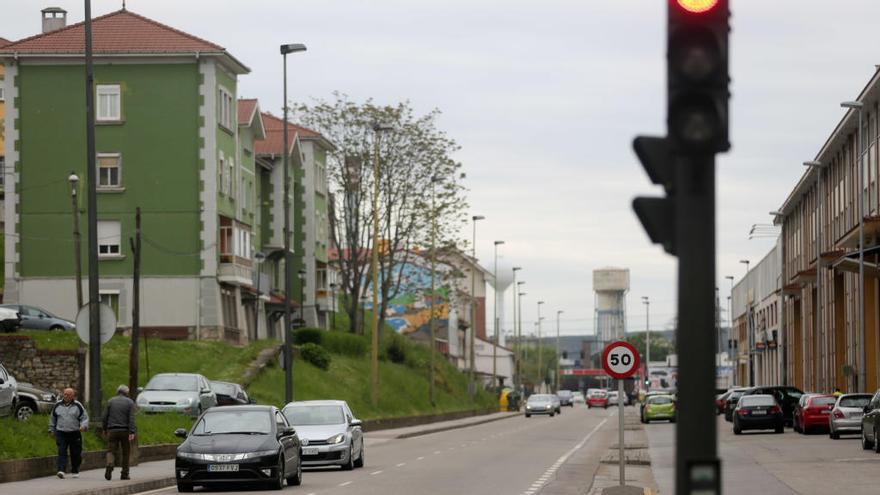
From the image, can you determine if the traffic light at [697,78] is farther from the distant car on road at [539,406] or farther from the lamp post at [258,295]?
the distant car on road at [539,406]

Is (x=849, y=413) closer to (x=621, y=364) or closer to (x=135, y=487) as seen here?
(x=621, y=364)

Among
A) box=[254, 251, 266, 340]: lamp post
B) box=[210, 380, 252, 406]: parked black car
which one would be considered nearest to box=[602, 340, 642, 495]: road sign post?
box=[210, 380, 252, 406]: parked black car

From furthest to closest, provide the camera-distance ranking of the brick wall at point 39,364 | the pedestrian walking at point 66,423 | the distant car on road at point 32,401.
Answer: the brick wall at point 39,364 → the distant car on road at point 32,401 → the pedestrian walking at point 66,423

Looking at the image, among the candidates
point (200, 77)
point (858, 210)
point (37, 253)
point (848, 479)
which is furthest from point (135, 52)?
point (848, 479)

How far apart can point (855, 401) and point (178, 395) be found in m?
18.6

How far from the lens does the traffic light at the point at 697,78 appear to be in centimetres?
838

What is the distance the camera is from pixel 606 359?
25.3 m

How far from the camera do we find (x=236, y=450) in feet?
86.9

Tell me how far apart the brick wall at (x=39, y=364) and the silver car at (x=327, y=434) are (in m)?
20.8

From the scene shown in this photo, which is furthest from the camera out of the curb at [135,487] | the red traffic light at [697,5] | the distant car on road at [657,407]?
the distant car on road at [657,407]

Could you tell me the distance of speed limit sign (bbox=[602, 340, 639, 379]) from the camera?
25.3 meters

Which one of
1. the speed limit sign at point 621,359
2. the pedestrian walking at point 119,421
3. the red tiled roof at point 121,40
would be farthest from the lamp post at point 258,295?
the speed limit sign at point 621,359

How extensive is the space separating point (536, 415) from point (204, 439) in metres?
78.7

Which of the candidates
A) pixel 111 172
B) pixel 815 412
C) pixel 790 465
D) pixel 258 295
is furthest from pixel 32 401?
pixel 258 295
